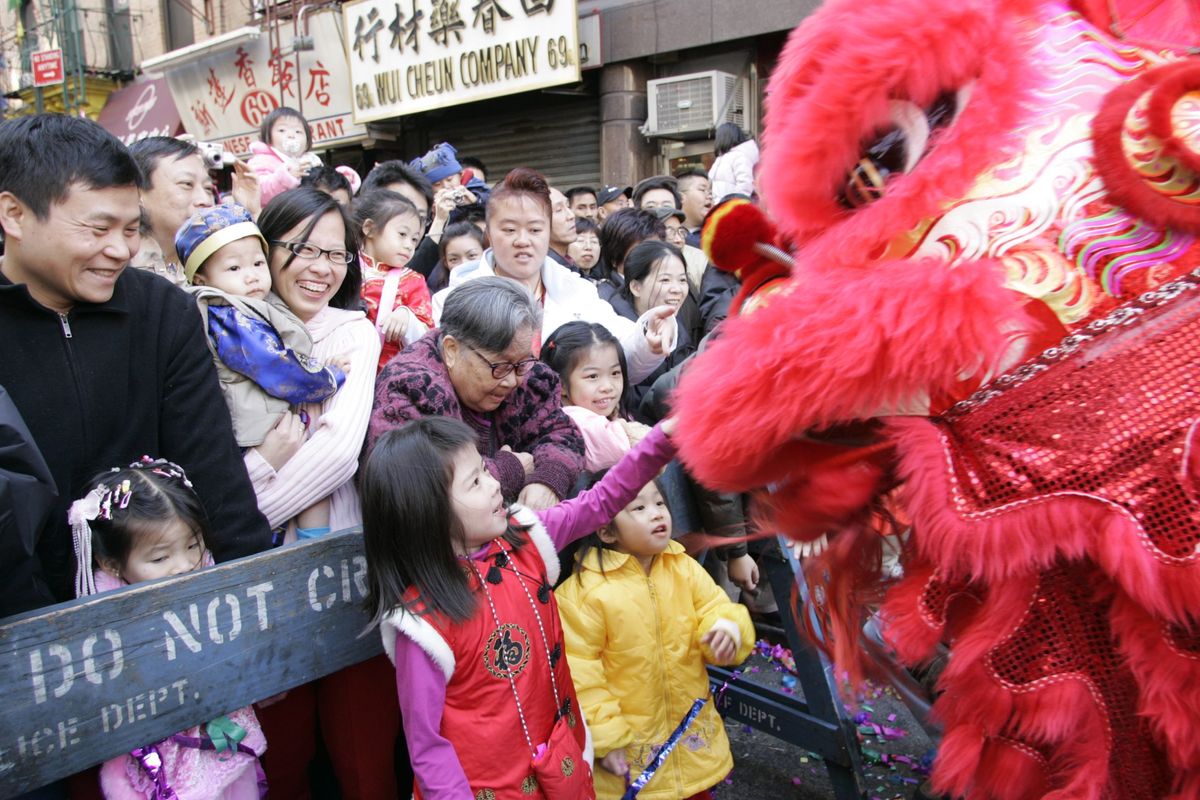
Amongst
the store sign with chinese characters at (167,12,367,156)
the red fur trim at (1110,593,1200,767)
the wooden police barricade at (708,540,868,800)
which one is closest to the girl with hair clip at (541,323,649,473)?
the wooden police barricade at (708,540,868,800)

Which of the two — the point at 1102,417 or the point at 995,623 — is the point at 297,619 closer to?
the point at 995,623

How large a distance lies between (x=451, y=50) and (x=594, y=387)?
8048mm

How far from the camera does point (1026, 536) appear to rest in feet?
3.45

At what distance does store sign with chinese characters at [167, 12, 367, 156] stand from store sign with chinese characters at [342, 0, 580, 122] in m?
0.65

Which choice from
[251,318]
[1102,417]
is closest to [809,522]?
[1102,417]

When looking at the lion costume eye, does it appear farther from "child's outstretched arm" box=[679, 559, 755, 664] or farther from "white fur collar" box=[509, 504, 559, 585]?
"child's outstretched arm" box=[679, 559, 755, 664]

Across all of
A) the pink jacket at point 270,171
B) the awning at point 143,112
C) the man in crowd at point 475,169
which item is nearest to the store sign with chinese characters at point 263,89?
the awning at point 143,112

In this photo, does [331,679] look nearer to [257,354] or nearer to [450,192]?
[257,354]

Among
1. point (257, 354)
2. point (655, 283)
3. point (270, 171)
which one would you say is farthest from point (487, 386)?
point (270, 171)

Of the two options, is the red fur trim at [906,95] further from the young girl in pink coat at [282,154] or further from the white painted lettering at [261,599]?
the young girl in pink coat at [282,154]

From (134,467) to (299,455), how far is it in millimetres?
392

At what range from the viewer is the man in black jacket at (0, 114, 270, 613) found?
5.32ft

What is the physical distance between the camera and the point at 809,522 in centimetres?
128

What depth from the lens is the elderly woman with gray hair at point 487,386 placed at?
2.16m
